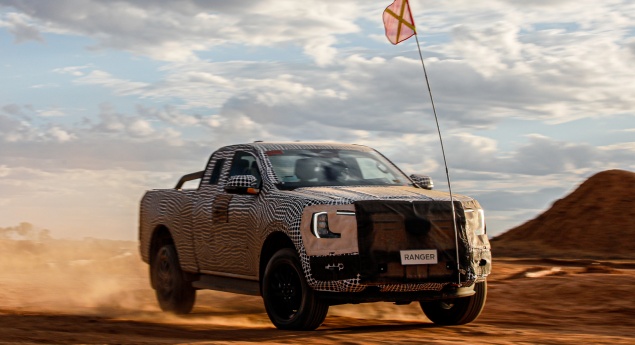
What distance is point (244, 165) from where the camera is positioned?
11.1 m

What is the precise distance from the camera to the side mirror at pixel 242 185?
10180mm

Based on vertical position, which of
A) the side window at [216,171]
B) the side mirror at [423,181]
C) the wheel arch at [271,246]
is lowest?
the wheel arch at [271,246]

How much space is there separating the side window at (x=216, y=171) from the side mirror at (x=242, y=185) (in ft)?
3.75

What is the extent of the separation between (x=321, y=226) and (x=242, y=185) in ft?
3.97

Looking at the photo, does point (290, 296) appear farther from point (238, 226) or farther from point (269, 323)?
point (269, 323)

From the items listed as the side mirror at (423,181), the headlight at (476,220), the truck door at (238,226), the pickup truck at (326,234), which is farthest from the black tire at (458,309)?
the truck door at (238,226)

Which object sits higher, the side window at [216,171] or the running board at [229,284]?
the side window at [216,171]

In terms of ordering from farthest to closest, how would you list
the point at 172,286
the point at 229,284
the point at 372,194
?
the point at 172,286
the point at 229,284
the point at 372,194

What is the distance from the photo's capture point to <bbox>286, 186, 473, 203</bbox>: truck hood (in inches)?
372

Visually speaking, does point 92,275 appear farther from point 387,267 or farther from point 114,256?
point 387,267

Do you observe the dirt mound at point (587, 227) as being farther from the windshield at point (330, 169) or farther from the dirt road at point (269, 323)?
the windshield at point (330, 169)

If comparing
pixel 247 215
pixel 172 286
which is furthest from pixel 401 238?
pixel 172 286

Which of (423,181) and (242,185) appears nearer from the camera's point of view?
(242,185)

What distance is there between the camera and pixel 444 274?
9.59 metres
